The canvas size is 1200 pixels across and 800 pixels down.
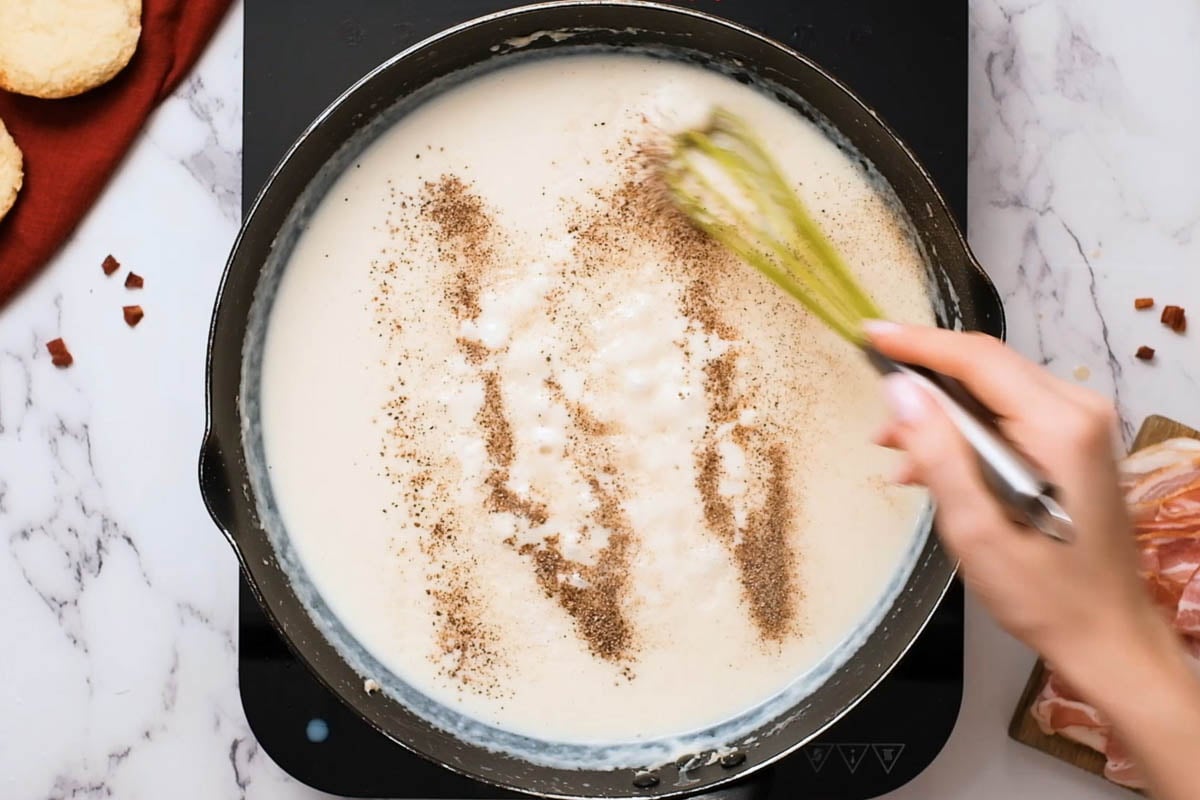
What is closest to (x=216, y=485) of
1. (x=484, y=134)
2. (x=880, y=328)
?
(x=484, y=134)

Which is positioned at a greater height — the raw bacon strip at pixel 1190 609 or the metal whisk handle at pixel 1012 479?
the metal whisk handle at pixel 1012 479

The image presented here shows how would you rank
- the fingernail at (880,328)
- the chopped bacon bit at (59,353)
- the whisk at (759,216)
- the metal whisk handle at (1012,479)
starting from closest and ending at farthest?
the metal whisk handle at (1012,479), the fingernail at (880,328), the whisk at (759,216), the chopped bacon bit at (59,353)

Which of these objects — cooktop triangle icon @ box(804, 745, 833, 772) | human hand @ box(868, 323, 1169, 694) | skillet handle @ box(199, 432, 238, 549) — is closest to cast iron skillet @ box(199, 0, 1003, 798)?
skillet handle @ box(199, 432, 238, 549)

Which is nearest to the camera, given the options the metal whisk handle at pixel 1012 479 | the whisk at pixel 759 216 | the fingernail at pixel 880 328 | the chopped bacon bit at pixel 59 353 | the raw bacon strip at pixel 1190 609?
the metal whisk handle at pixel 1012 479

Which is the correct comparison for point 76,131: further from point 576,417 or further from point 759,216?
point 759,216

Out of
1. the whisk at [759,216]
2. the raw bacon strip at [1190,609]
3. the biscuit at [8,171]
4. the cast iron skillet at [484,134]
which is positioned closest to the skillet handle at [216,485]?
the cast iron skillet at [484,134]

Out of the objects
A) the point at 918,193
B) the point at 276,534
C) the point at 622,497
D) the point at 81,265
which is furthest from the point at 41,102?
the point at 918,193

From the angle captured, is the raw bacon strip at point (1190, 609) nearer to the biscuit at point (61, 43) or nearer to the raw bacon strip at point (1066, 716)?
the raw bacon strip at point (1066, 716)
